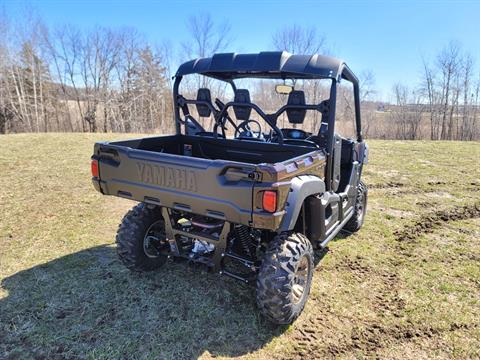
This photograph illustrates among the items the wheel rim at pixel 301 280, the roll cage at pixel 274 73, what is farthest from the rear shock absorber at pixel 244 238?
the roll cage at pixel 274 73

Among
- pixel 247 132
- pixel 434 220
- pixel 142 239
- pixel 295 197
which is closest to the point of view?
pixel 295 197

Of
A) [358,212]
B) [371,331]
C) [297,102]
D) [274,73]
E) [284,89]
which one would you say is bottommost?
[371,331]

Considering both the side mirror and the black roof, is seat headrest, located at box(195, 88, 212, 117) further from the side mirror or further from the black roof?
the side mirror

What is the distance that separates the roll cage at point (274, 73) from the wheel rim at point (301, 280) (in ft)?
2.56

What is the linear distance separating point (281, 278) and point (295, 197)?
0.55 meters

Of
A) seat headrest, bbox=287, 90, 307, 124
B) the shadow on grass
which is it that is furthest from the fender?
the shadow on grass

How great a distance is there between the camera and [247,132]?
345 cm

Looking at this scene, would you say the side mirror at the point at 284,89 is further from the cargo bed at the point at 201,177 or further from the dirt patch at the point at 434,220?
the dirt patch at the point at 434,220

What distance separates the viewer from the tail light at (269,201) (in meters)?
1.99

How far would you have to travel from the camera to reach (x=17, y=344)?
2.18 metres

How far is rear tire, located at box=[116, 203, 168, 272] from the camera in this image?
2885mm

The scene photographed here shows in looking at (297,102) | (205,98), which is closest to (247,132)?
(205,98)

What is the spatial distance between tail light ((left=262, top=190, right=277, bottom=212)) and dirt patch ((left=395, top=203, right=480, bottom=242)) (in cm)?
282

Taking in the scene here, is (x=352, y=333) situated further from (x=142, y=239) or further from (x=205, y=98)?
(x=205, y=98)
